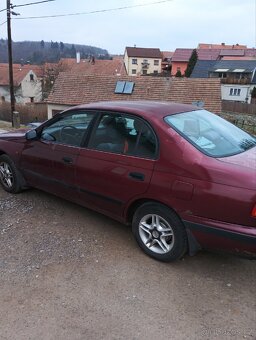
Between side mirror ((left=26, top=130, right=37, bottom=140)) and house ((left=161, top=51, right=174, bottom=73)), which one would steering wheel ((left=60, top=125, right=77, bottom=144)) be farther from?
house ((left=161, top=51, right=174, bottom=73))

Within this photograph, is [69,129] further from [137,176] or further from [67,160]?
[137,176]

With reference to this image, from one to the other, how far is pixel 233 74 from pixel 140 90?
120 feet

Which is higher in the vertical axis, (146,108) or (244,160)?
(146,108)

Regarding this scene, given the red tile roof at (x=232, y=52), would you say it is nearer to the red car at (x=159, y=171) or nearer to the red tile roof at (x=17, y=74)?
the red tile roof at (x=17, y=74)

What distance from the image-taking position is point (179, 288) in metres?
2.97

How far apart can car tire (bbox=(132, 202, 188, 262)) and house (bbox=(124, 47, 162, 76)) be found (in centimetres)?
8801

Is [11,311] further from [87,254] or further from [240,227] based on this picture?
[240,227]

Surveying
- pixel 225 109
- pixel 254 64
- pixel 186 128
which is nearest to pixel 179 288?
pixel 186 128

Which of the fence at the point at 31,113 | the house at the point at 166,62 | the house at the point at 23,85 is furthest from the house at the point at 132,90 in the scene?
the house at the point at 166,62

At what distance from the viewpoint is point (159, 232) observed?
3.26 meters

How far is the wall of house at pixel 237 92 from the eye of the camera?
174 feet

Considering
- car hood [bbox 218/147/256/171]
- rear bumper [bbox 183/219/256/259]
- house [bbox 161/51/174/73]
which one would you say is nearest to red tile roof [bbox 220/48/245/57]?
house [bbox 161/51/174/73]

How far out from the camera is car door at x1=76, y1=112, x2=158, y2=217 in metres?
3.24

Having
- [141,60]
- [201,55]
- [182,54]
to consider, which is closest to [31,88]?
[182,54]
